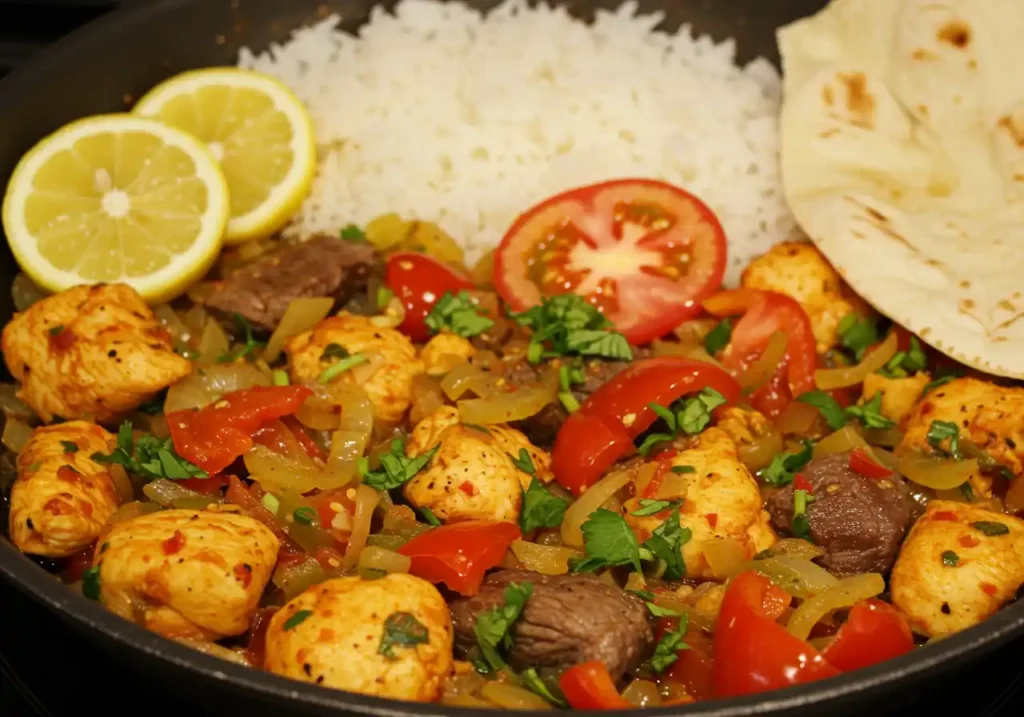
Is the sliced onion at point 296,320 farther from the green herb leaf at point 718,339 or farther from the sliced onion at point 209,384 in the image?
the green herb leaf at point 718,339

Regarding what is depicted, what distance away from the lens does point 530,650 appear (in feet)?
8.32

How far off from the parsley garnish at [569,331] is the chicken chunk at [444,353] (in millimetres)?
203

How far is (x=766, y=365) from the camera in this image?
347 cm

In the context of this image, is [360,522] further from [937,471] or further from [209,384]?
[937,471]

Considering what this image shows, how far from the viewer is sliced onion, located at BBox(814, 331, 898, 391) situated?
3.45m

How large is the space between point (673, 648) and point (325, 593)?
853 millimetres

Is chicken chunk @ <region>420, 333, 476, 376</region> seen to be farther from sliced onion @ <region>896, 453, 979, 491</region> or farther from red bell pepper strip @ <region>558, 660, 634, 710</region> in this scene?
sliced onion @ <region>896, 453, 979, 491</region>

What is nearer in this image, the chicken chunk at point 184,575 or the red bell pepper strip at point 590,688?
the red bell pepper strip at point 590,688

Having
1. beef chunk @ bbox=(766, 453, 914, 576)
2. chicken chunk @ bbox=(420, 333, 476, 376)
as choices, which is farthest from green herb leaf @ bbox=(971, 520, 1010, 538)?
chicken chunk @ bbox=(420, 333, 476, 376)

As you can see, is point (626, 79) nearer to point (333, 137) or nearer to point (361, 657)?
point (333, 137)

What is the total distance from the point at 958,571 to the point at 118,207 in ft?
9.23

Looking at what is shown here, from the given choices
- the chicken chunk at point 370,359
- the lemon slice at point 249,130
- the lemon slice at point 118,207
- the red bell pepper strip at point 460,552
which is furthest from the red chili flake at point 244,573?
the lemon slice at point 249,130

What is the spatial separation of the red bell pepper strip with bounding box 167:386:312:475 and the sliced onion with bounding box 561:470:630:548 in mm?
852

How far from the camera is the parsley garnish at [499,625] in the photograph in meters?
2.53
